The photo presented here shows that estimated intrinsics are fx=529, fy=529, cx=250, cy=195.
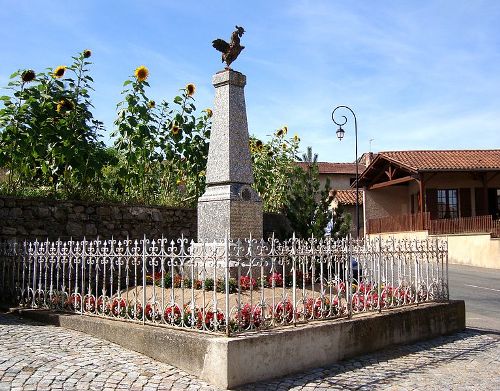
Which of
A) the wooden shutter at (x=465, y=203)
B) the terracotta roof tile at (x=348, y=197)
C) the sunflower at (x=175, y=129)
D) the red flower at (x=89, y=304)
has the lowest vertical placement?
the red flower at (x=89, y=304)

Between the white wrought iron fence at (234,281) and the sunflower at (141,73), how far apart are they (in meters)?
4.91

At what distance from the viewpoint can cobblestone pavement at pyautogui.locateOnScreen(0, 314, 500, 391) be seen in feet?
16.7

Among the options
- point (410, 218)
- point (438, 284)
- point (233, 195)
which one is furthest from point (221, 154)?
point (410, 218)

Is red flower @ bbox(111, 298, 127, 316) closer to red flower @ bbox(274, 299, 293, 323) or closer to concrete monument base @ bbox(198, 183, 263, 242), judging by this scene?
red flower @ bbox(274, 299, 293, 323)

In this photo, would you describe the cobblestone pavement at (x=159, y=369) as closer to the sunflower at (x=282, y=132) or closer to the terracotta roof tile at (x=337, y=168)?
the sunflower at (x=282, y=132)

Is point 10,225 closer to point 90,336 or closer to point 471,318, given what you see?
point 90,336

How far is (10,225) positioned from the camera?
10039 millimetres

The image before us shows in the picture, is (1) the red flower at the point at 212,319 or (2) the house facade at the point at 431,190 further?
(2) the house facade at the point at 431,190

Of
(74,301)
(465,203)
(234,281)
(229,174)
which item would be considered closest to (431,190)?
(465,203)

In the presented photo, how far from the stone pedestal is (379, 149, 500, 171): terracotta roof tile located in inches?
737

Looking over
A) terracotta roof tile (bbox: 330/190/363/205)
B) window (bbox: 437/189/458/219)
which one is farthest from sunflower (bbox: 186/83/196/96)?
terracotta roof tile (bbox: 330/190/363/205)

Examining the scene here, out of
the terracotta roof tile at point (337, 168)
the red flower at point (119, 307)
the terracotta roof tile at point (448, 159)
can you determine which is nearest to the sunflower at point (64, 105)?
the red flower at point (119, 307)

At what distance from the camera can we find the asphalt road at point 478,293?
388 inches

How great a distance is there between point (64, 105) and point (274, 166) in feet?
25.2
